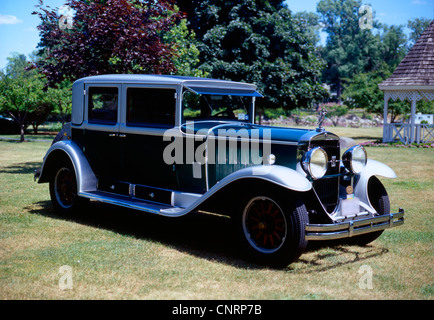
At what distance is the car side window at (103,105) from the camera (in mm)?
6840

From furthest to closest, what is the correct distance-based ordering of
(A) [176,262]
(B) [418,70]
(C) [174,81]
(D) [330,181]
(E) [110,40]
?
1. (B) [418,70]
2. (E) [110,40]
3. (C) [174,81]
4. (D) [330,181]
5. (A) [176,262]

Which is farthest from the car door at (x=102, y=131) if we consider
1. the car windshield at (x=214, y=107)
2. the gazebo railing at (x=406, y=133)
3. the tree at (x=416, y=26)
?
the tree at (x=416, y=26)

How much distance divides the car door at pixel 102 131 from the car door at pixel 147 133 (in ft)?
0.63

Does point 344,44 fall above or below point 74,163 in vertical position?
above

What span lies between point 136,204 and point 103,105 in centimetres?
183

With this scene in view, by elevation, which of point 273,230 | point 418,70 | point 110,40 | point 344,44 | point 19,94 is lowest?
point 273,230

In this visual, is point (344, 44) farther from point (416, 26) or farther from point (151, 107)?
point (151, 107)

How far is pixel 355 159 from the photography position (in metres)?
5.70

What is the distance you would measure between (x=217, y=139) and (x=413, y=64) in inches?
771

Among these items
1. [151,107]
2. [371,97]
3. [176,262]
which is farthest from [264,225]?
[371,97]

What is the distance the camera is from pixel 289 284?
452 cm

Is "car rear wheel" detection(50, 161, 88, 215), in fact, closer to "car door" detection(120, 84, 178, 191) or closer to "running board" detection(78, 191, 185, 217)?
"running board" detection(78, 191, 185, 217)

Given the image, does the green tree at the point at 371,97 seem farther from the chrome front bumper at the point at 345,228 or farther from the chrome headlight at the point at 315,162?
the chrome headlight at the point at 315,162
